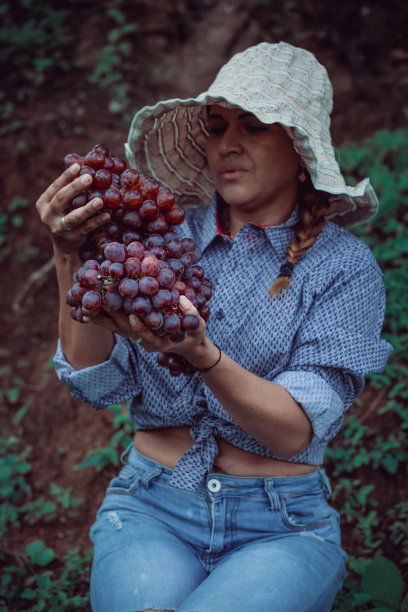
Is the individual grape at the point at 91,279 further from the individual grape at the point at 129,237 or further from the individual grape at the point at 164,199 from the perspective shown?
the individual grape at the point at 164,199

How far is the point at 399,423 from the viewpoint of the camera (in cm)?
325

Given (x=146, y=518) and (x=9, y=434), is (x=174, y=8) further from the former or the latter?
(x=146, y=518)

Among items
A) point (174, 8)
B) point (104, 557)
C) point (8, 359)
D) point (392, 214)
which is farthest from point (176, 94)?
point (104, 557)

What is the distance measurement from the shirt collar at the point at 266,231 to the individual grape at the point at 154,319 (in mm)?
860

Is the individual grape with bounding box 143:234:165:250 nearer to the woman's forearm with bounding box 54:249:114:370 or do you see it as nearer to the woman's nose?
the woman's forearm with bounding box 54:249:114:370

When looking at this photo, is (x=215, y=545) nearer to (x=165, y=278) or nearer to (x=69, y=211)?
(x=165, y=278)

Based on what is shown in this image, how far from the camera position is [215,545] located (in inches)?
79.5

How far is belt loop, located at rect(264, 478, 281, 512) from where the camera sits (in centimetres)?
202

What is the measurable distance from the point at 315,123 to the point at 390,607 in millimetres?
1960

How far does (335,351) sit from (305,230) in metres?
0.49

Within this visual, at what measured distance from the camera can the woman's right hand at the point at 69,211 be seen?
5.24 feet

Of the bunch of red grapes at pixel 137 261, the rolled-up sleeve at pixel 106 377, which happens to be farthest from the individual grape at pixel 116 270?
the rolled-up sleeve at pixel 106 377

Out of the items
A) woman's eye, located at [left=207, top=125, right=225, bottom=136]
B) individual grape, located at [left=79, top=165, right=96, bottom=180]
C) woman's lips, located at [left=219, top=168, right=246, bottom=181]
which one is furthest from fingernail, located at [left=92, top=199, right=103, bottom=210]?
woman's eye, located at [left=207, top=125, right=225, bottom=136]

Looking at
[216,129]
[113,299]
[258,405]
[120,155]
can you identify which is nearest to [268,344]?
[258,405]
